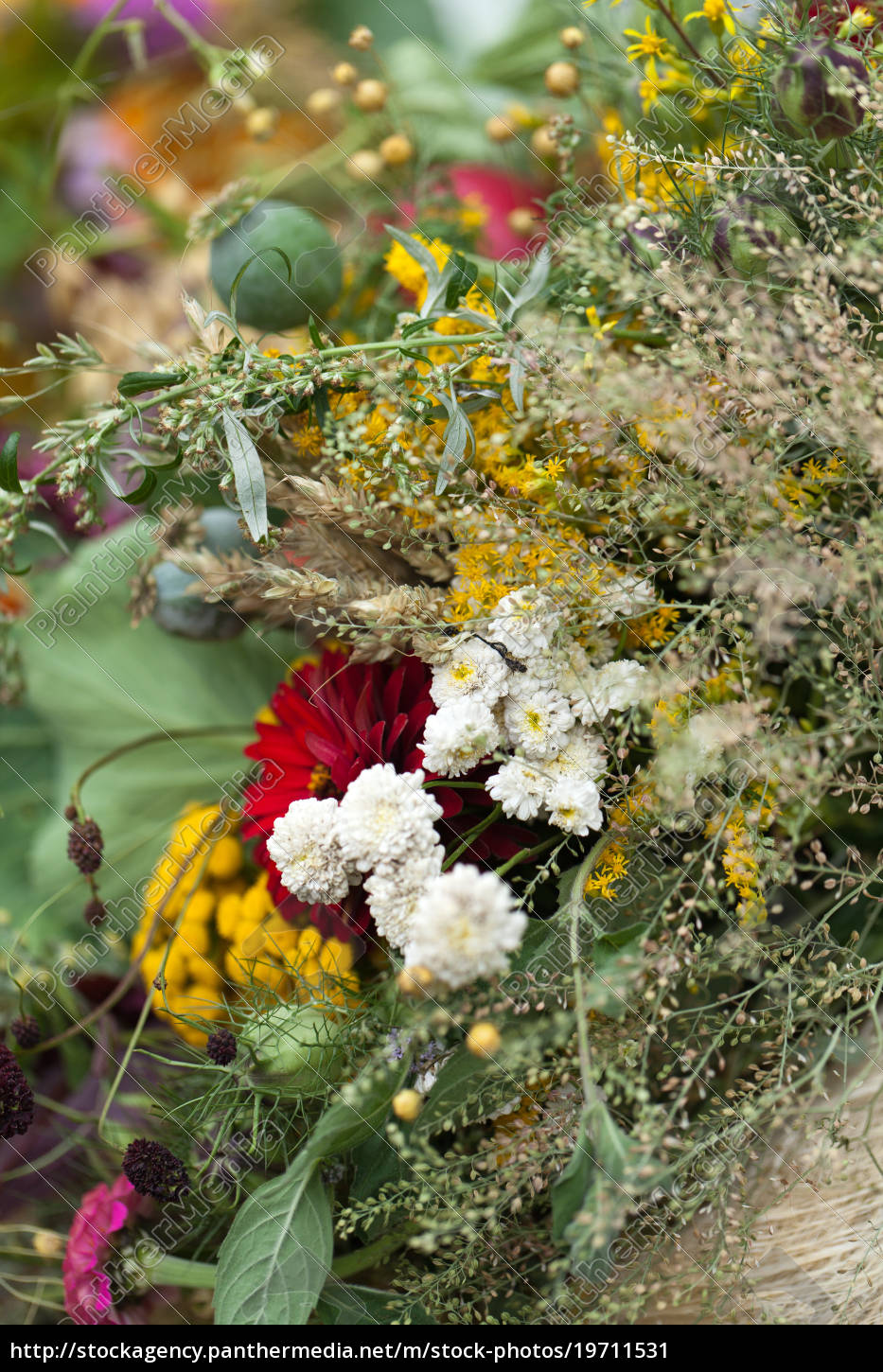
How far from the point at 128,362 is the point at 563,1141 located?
0.88 meters

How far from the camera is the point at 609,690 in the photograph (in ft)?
1.81

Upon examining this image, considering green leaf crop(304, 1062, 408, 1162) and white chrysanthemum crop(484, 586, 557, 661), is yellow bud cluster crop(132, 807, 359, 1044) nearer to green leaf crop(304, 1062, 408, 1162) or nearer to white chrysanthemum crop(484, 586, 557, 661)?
green leaf crop(304, 1062, 408, 1162)

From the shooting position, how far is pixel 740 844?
52 centimetres

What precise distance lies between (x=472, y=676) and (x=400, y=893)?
13 cm

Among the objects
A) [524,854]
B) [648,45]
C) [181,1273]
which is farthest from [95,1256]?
[648,45]

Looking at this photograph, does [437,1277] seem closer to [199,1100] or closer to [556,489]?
[199,1100]

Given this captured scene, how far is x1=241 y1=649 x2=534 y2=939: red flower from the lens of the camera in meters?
0.57

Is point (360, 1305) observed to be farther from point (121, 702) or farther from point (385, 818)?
point (121, 702)

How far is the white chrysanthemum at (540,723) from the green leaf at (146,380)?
0.92 ft

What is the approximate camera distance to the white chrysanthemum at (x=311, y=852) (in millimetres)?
530

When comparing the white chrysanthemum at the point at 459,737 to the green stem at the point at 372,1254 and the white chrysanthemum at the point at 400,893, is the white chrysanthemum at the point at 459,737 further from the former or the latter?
the green stem at the point at 372,1254

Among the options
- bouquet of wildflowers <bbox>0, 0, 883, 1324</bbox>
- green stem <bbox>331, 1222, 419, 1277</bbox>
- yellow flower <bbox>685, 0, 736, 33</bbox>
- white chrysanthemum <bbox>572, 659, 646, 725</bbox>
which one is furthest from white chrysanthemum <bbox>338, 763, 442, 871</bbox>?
yellow flower <bbox>685, 0, 736, 33</bbox>

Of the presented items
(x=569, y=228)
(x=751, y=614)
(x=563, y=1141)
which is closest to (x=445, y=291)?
(x=569, y=228)

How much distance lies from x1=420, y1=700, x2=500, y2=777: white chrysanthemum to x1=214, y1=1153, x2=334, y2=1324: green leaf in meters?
0.26
